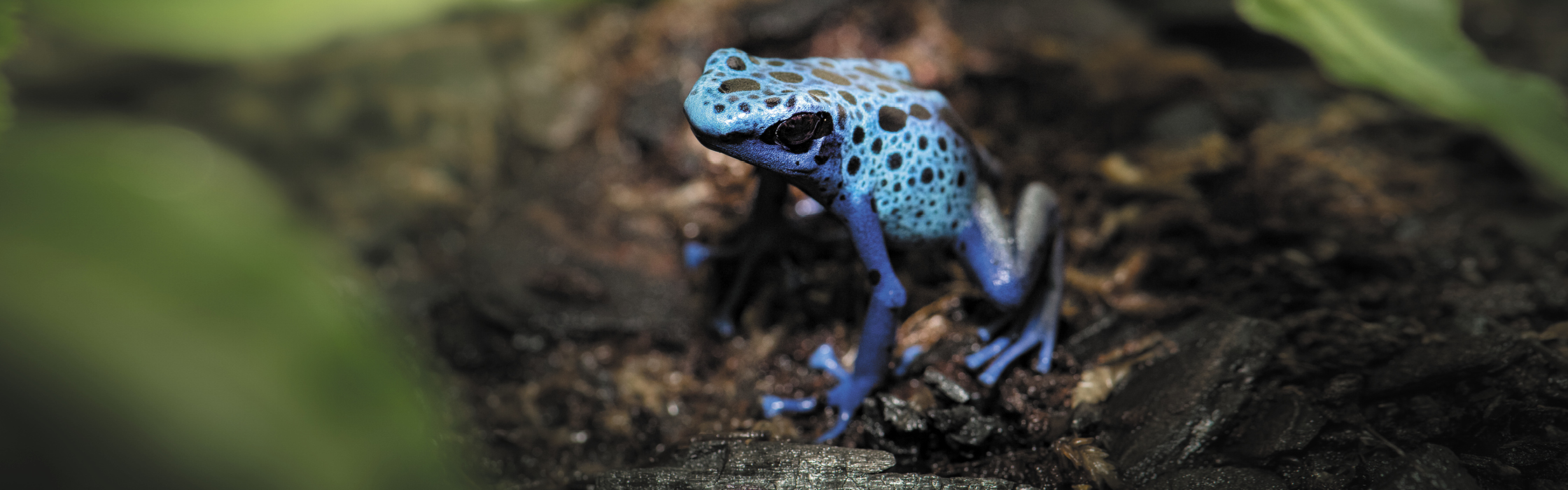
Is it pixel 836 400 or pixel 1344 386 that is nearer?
pixel 1344 386

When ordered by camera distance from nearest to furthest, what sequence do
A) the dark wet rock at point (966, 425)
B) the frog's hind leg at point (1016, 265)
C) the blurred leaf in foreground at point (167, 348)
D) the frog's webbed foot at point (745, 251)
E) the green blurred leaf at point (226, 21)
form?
the blurred leaf in foreground at point (167, 348)
the green blurred leaf at point (226, 21)
the dark wet rock at point (966, 425)
the frog's hind leg at point (1016, 265)
the frog's webbed foot at point (745, 251)

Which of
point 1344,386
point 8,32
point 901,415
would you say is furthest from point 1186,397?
point 8,32

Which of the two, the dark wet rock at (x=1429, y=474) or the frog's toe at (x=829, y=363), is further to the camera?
the frog's toe at (x=829, y=363)

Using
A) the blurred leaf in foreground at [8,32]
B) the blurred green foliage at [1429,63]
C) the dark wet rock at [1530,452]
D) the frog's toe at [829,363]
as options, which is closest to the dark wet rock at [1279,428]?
the dark wet rock at [1530,452]

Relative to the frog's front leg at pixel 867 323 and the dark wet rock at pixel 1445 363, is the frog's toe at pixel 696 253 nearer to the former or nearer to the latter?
the frog's front leg at pixel 867 323

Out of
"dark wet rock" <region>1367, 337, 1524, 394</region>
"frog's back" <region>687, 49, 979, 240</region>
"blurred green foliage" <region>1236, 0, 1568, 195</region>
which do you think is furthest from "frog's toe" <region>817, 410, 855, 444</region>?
"blurred green foliage" <region>1236, 0, 1568, 195</region>

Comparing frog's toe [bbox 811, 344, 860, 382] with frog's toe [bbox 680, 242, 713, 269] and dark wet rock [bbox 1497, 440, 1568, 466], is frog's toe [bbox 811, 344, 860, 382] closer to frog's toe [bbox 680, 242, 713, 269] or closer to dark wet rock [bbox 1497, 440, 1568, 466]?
frog's toe [bbox 680, 242, 713, 269]

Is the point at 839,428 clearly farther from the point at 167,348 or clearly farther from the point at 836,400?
the point at 167,348

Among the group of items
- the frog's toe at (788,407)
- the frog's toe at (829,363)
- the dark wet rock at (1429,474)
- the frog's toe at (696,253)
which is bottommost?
the frog's toe at (788,407)
